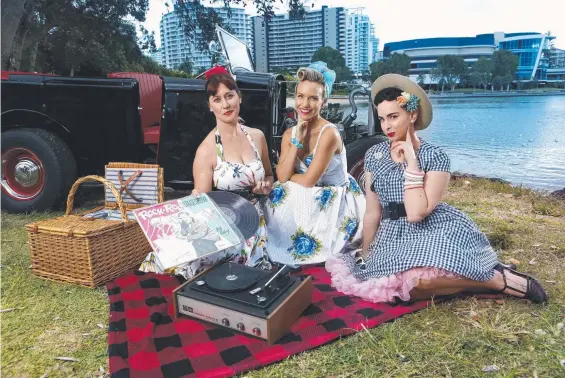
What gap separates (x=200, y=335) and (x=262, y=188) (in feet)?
4.08

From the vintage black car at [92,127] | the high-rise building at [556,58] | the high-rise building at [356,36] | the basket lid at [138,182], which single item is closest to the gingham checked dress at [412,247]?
the basket lid at [138,182]

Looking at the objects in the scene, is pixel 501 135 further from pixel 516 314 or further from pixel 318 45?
pixel 516 314

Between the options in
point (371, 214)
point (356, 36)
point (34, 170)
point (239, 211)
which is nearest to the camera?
point (239, 211)

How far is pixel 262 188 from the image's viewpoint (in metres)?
3.24

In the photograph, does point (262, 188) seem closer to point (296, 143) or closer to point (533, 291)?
point (296, 143)

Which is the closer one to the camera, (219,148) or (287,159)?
(219,148)

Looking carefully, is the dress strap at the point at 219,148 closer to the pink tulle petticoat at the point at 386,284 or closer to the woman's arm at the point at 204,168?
the woman's arm at the point at 204,168

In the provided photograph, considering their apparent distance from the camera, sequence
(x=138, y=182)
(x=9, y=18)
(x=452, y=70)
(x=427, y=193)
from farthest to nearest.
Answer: (x=452, y=70)
(x=9, y=18)
(x=138, y=182)
(x=427, y=193)

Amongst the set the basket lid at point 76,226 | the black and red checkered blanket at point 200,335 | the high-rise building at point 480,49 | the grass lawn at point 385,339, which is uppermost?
the high-rise building at point 480,49

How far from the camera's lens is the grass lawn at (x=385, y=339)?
2078 millimetres

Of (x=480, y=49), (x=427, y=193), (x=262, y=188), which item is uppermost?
(x=480, y=49)

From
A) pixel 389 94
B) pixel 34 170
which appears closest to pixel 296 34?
pixel 34 170

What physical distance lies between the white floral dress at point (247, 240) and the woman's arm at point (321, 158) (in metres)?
0.34

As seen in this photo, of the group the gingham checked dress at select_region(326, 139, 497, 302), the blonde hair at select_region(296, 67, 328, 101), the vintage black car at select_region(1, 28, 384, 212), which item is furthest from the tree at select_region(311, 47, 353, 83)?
the gingham checked dress at select_region(326, 139, 497, 302)
